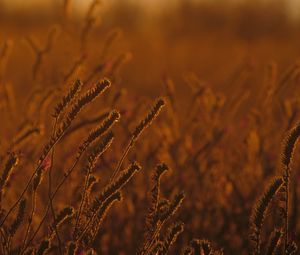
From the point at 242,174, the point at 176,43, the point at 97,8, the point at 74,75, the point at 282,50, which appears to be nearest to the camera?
the point at 74,75

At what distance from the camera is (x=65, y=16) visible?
91.7 inches

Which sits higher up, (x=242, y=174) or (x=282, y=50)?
(x=282, y=50)

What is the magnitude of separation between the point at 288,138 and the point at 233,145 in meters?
1.42

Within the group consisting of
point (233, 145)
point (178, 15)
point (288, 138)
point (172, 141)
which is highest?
point (178, 15)

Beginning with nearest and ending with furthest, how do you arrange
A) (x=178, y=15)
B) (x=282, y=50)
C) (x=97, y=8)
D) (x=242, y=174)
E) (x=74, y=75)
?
(x=74, y=75) < (x=97, y=8) < (x=242, y=174) < (x=282, y=50) < (x=178, y=15)

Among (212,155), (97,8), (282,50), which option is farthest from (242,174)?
(282,50)

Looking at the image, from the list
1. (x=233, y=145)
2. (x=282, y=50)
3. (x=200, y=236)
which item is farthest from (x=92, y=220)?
(x=282, y=50)

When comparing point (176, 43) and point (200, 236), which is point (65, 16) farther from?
point (176, 43)

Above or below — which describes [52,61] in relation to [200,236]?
above

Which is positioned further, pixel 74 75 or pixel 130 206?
pixel 130 206

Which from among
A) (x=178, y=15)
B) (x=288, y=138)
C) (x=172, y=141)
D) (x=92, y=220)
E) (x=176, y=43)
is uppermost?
(x=178, y=15)

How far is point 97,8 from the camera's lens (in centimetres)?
214

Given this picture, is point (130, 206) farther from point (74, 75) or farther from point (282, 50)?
point (282, 50)

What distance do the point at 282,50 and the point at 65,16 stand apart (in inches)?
221
